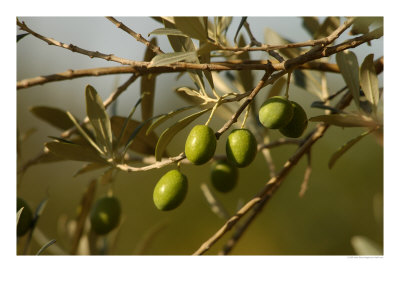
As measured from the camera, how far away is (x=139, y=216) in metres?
2.76

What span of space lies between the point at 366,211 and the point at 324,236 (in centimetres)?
28

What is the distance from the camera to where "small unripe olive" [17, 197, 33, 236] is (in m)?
1.25

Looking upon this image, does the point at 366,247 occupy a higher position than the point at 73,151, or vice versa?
the point at 73,151

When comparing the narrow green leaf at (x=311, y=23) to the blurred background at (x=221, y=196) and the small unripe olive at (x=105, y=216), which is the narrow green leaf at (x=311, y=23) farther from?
the small unripe olive at (x=105, y=216)

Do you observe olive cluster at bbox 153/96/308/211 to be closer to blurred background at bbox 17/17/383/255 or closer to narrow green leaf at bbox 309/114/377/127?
narrow green leaf at bbox 309/114/377/127

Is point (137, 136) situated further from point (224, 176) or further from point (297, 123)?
point (297, 123)

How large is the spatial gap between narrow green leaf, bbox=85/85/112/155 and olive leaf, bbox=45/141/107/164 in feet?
0.13

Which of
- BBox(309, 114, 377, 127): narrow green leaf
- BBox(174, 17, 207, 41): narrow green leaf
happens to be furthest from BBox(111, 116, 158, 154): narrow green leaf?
BBox(309, 114, 377, 127): narrow green leaf

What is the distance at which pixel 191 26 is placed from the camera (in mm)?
932

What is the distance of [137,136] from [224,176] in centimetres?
31

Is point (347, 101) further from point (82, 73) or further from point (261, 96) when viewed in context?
point (82, 73)

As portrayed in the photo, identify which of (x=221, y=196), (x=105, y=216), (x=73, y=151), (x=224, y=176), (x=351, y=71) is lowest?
(x=221, y=196)

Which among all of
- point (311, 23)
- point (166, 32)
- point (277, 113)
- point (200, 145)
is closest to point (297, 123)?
point (277, 113)
